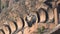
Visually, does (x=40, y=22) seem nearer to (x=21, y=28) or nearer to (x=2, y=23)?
(x=21, y=28)

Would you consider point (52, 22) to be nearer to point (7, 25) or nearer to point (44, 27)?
point (44, 27)

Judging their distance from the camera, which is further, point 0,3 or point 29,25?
point 0,3

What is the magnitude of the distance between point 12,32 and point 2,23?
0.63m

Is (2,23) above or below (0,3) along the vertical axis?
below

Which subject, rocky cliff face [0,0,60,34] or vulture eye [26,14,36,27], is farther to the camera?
vulture eye [26,14,36,27]

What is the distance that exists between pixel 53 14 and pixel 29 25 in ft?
1.98

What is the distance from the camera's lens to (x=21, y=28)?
491cm

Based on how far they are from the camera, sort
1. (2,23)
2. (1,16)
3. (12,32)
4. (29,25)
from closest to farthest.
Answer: (29,25)
(12,32)
(2,23)
(1,16)

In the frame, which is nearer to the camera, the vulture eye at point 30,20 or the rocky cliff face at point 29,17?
the rocky cliff face at point 29,17

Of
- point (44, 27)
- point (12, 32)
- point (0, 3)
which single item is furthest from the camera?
point (0, 3)

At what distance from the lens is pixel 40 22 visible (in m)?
4.59

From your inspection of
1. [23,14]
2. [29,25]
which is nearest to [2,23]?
[23,14]

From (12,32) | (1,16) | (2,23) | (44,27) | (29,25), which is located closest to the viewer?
(44,27)

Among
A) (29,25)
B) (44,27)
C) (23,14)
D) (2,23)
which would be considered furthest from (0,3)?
(44,27)
